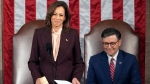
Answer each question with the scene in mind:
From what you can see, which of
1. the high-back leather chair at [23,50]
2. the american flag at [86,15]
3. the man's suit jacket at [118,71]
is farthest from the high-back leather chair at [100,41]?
the man's suit jacket at [118,71]

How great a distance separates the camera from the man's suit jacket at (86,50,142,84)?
9.63 feet

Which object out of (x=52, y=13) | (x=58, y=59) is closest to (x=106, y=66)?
(x=58, y=59)

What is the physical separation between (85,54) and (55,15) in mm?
885

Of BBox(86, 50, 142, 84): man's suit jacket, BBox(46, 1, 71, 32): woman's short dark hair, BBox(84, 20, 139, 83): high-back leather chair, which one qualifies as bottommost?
BBox(86, 50, 142, 84): man's suit jacket

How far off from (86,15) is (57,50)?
3.29 feet

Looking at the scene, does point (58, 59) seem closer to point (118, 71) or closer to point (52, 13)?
point (52, 13)

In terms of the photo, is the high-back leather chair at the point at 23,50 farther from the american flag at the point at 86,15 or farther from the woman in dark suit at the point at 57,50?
the woman in dark suit at the point at 57,50

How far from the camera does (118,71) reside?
2.95 metres

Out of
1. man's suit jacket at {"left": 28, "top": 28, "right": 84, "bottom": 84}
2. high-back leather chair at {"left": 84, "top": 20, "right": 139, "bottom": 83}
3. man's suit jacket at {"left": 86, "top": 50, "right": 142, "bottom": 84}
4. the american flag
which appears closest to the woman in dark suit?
man's suit jacket at {"left": 28, "top": 28, "right": 84, "bottom": 84}

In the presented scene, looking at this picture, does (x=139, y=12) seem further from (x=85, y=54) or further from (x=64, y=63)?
(x=64, y=63)

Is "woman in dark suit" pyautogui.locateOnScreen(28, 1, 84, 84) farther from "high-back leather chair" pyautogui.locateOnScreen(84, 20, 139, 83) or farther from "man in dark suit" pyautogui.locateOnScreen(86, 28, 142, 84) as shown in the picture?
"high-back leather chair" pyautogui.locateOnScreen(84, 20, 139, 83)

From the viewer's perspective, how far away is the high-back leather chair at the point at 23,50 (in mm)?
3703

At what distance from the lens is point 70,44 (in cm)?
306

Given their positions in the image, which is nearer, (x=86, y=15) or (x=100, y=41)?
(x=100, y=41)
